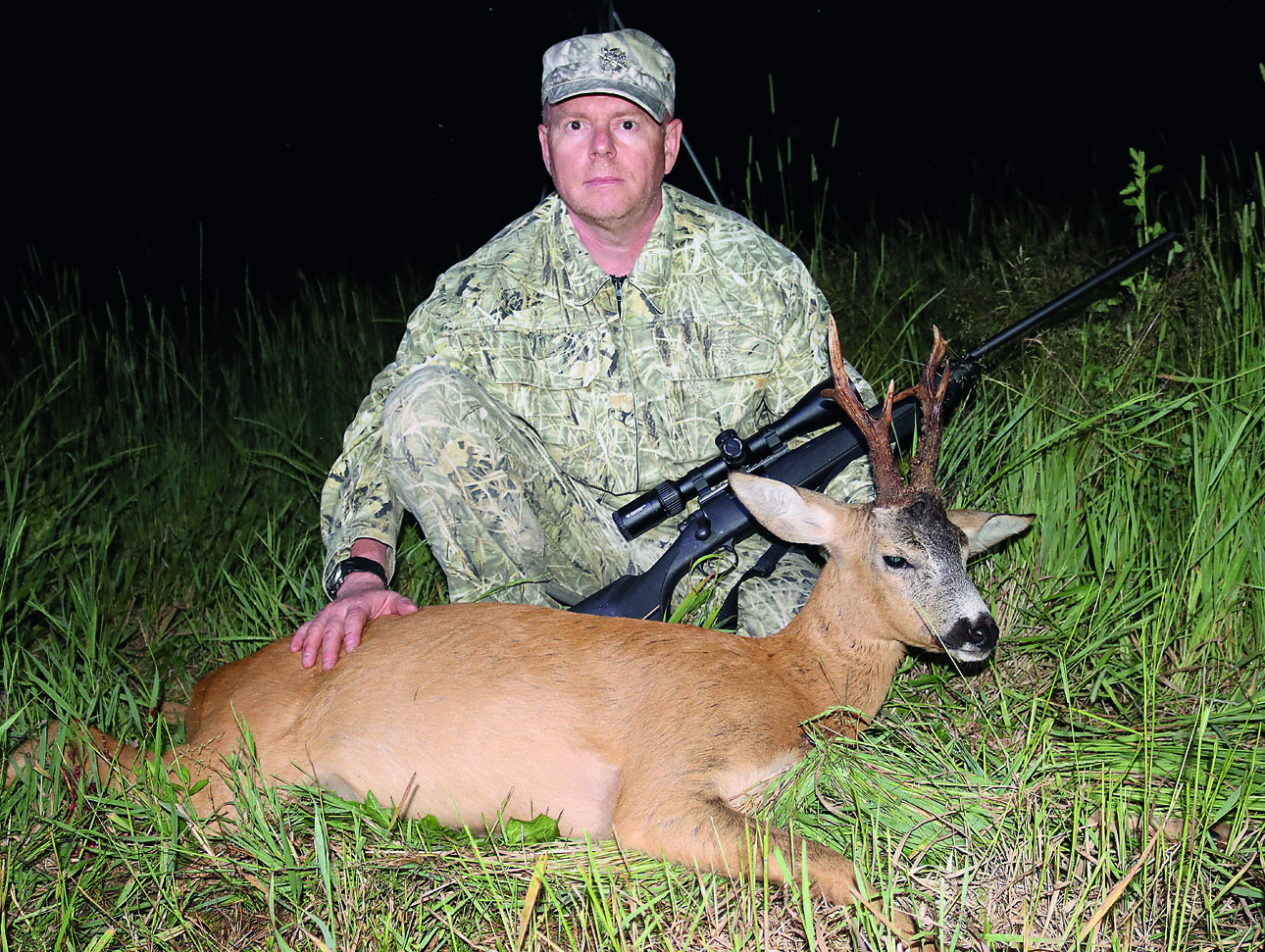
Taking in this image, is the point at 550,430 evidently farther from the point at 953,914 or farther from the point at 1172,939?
the point at 1172,939

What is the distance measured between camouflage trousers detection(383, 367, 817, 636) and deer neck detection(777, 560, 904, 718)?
0.72 metres

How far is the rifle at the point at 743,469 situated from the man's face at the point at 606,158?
87cm

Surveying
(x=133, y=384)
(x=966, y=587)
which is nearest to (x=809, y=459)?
(x=966, y=587)

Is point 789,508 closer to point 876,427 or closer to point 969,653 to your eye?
point 876,427

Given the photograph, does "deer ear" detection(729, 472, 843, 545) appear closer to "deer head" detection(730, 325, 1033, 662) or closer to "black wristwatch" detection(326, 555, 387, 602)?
"deer head" detection(730, 325, 1033, 662)

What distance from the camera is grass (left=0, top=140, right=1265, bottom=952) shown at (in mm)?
2367

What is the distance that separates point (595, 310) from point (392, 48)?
59.0ft

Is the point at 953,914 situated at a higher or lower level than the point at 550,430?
lower

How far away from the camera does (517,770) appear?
281 cm

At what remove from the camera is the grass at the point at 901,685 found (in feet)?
7.77

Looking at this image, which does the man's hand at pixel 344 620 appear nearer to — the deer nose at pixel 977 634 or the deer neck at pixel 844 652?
the deer neck at pixel 844 652

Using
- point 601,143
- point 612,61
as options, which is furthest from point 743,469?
point 612,61

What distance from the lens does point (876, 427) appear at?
305 cm

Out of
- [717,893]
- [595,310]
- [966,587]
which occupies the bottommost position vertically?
[717,893]
